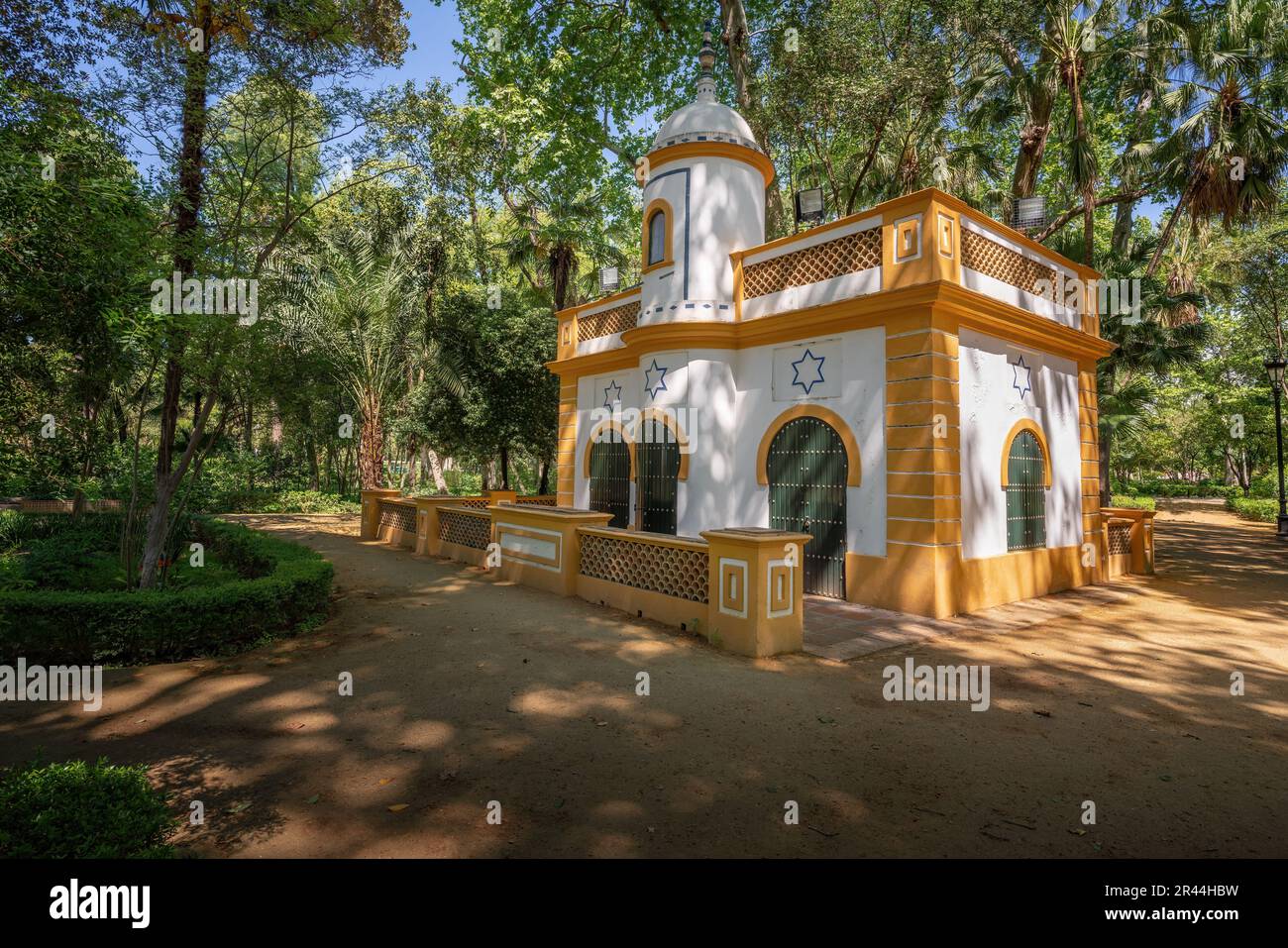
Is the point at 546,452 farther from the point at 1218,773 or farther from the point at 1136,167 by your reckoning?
the point at 1136,167

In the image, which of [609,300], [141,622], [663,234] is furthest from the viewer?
[609,300]

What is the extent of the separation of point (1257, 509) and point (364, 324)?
3454 cm

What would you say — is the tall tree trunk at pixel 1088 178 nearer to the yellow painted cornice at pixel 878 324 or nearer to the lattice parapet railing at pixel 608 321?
the yellow painted cornice at pixel 878 324

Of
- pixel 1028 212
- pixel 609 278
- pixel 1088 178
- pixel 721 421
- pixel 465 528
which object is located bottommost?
pixel 465 528

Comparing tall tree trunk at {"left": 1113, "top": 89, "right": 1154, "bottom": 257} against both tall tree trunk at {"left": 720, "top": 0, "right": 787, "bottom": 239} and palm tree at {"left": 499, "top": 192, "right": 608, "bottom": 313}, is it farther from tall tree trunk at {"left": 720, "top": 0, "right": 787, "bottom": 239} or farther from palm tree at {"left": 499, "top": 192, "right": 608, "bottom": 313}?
palm tree at {"left": 499, "top": 192, "right": 608, "bottom": 313}

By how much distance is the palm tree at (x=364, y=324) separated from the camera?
17.0 metres

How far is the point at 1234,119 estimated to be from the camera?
14.3 meters

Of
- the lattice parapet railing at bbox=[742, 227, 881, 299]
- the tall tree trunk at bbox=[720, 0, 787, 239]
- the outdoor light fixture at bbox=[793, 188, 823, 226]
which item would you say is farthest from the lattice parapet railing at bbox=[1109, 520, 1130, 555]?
the tall tree trunk at bbox=[720, 0, 787, 239]

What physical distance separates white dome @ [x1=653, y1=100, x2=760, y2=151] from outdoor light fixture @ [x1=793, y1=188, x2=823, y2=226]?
4.25 ft

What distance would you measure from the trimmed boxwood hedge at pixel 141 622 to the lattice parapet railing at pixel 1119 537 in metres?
14.7

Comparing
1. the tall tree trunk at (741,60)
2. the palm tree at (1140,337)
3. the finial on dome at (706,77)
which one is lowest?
the palm tree at (1140,337)

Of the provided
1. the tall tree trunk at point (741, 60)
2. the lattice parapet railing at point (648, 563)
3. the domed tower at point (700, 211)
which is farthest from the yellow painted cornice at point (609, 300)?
the lattice parapet railing at point (648, 563)

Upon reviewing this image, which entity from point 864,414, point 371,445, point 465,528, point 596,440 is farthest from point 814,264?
point 371,445

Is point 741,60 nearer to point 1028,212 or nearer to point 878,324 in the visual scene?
point 1028,212
